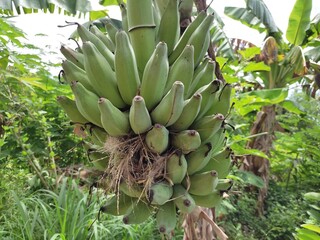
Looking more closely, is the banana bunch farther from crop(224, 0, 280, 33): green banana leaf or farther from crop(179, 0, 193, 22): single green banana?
crop(224, 0, 280, 33): green banana leaf

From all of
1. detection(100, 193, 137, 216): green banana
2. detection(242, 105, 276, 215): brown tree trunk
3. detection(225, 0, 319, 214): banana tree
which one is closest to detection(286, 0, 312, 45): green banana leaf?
detection(225, 0, 319, 214): banana tree

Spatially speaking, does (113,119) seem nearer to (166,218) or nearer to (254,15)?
(166,218)

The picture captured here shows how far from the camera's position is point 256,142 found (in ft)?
12.8

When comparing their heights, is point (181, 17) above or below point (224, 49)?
above

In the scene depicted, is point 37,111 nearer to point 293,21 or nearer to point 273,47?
point 273,47

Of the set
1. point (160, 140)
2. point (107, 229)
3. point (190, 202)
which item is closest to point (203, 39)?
point (160, 140)

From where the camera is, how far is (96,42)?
0.83m

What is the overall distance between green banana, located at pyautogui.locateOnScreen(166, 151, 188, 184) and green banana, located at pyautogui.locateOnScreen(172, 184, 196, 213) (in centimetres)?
4

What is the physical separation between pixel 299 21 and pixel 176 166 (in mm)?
3895

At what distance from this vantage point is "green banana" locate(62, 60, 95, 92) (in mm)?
787

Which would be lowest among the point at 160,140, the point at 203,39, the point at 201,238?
the point at 201,238

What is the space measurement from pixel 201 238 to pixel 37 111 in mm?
2336

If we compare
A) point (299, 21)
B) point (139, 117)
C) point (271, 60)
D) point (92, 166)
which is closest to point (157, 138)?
point (139, 117)

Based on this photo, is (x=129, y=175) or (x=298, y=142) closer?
(x=129, y=175)
